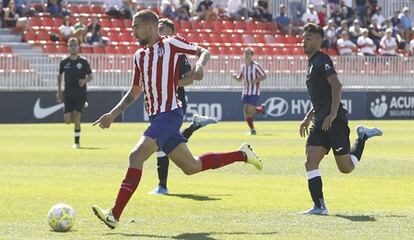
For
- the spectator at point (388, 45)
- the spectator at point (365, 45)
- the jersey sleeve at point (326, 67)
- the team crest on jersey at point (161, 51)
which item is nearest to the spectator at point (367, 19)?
the spectator at point (365, 45)

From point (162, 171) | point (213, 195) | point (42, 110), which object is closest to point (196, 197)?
point (213, 195)

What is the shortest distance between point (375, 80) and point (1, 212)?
31.7 m

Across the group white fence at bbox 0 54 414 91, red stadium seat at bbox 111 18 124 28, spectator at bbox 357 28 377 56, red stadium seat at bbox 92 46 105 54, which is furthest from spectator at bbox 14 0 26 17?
spectator at bbox 357 28 377 56

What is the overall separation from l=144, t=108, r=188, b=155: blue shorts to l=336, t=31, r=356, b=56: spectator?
111 feet

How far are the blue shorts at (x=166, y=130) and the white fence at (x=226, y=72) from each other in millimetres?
25387

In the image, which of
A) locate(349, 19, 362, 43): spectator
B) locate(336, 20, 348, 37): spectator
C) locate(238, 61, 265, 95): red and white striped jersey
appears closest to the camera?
locate(238, 61, 265, 95): red and white striped jersey

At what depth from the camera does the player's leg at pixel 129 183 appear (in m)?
11.4

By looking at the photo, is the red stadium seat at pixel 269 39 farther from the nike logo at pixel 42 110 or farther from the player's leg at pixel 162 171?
the player's leg at pixel 162 171

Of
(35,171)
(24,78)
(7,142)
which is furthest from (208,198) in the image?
(24,78)

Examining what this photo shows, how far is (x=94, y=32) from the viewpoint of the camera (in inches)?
1628

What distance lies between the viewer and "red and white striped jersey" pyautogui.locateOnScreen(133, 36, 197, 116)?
480 inches

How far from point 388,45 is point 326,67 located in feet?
111

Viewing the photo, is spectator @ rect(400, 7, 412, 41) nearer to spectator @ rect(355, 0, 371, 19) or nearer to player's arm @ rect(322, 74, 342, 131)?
spectator @ rect(355, 0, 371, 19)

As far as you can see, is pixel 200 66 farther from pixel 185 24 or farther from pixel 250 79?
pixel 185 24
